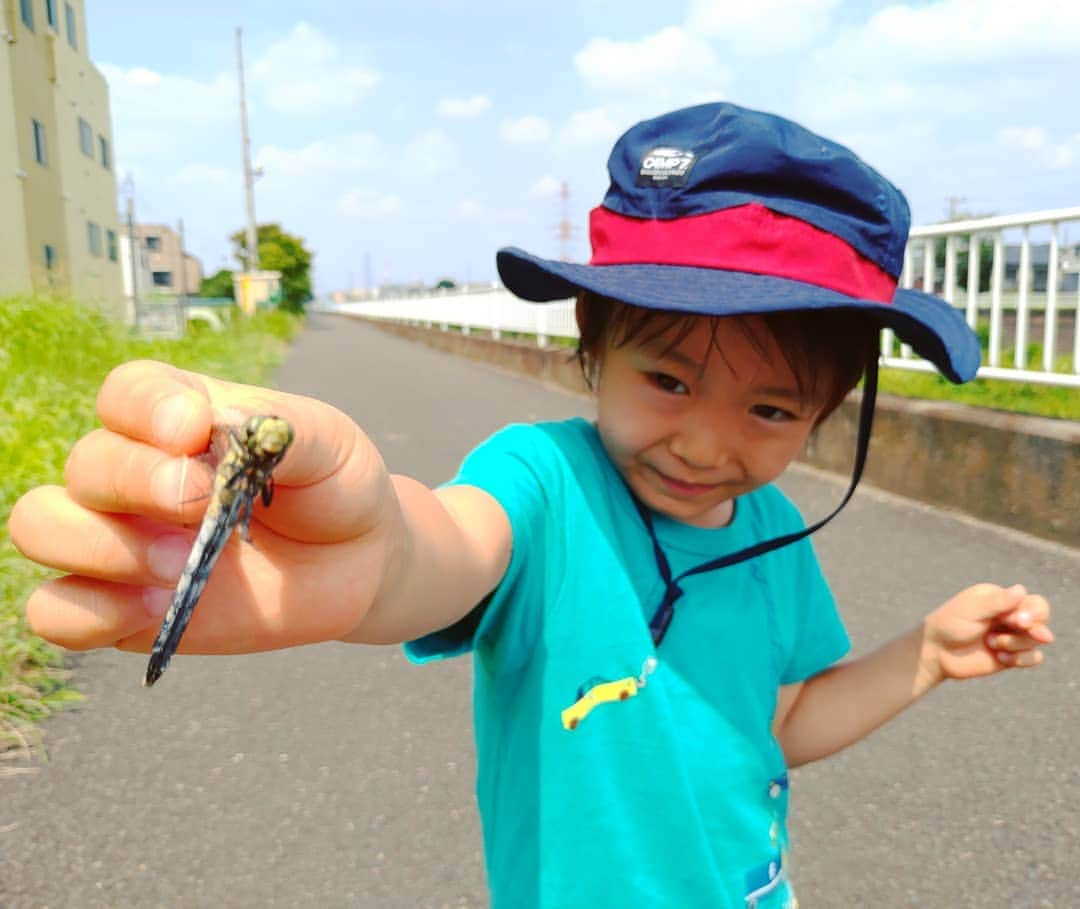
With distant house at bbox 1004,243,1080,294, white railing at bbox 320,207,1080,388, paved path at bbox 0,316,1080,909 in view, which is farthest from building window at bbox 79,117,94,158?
paved path at bbox 0,316,1080,909

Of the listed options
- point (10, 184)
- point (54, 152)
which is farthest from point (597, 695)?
point (54, 152)

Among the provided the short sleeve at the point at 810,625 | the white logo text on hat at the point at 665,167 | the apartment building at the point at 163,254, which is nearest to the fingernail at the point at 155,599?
the white logo text on hat at the point at 665,167

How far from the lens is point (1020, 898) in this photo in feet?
5.92

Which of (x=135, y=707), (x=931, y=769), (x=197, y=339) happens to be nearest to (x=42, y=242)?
(x=197, y=339)

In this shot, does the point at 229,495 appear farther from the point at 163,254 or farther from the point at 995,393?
the point at 163,254

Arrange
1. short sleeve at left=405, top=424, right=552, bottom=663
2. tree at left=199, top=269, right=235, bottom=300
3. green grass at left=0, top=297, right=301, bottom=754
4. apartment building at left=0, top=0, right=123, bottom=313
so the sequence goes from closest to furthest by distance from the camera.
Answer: short sleeve at left=405, top=424, right=552, bottom=663 < green grass at left=0, top=297, right=301, bottom=754 < apartment building at left=0, top=0, right=123, bottom=313 < tree at left=199, top=269, right=235, bottom=300

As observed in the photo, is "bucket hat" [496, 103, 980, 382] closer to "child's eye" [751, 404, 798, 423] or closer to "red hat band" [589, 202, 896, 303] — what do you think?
"red hat band" [589, 202, 896, 303]

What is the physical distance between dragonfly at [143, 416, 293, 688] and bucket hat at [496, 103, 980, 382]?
1.91 feet

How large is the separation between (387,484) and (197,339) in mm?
11833

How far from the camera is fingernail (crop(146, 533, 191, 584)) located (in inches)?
22.1

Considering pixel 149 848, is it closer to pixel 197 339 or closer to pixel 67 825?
pixel 67 825

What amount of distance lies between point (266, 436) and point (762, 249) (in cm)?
74

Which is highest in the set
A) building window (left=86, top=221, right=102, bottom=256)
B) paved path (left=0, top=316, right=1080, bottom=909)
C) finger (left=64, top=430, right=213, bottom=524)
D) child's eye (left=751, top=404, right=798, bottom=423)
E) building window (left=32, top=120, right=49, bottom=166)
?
building window (left=32, top=120, right=49, bottom=166)

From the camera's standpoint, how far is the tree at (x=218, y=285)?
70625mm
